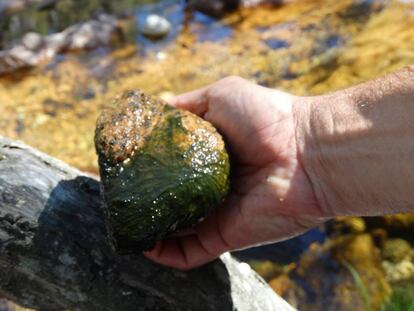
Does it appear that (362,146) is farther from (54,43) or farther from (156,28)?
(54,43)

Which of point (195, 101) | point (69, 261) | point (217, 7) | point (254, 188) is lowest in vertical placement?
point (217, 7)

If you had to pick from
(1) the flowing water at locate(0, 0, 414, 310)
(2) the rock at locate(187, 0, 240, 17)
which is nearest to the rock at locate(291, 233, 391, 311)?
(1) the flowing water at locate(0, 0, 414, 310)

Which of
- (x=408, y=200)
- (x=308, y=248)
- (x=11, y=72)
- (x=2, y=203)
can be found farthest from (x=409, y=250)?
(x=11, y=72)

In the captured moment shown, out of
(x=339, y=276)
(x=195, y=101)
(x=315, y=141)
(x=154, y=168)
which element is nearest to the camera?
(x=154, y=168)

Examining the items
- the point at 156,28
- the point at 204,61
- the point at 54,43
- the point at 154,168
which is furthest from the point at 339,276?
the point at 54,43

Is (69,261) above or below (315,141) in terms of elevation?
below

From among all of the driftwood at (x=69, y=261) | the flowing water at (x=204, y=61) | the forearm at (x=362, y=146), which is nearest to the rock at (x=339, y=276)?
the flowing water at (x=204, y=61)

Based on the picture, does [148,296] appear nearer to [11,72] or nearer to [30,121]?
[30,121]
